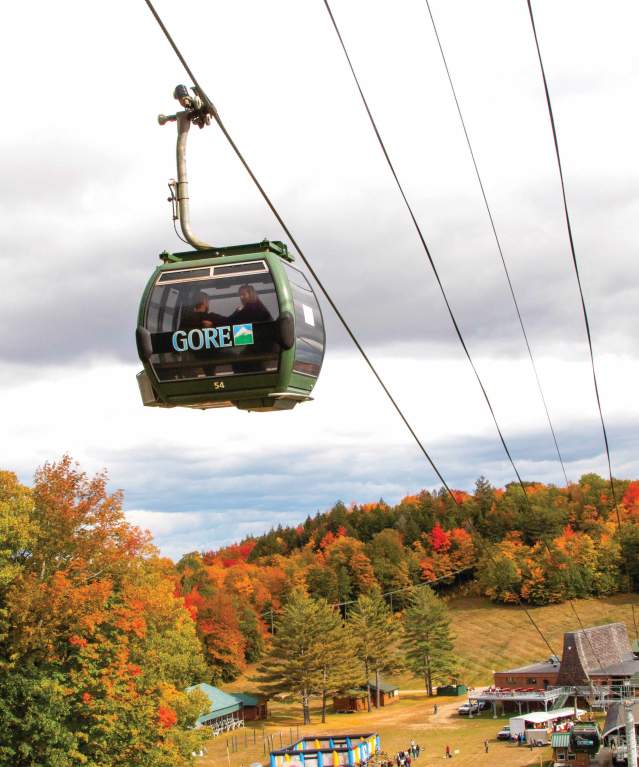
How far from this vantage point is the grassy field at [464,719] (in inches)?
2146

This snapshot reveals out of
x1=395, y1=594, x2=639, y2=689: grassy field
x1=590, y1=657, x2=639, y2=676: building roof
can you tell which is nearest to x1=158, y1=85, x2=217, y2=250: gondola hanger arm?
x1=590, y1=657, x2=639, y2=676: building roof

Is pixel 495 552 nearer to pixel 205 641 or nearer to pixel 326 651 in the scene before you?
pixel 205 641

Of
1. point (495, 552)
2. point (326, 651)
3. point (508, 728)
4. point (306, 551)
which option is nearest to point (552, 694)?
point (508, 728)

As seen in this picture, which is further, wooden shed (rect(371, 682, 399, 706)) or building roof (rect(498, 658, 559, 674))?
wooden shed (rect(371, 682, 399, 706))

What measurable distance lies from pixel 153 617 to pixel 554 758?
79.6 ft

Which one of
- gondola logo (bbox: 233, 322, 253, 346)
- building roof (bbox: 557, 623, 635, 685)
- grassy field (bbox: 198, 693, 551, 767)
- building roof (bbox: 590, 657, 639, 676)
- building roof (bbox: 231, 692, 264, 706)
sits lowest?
grassy field (bbox: 198, 693, 551, 767)

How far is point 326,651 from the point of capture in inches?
2761

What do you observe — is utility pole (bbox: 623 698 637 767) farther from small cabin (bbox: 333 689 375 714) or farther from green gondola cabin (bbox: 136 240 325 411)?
small cabin (bbox: 333 689 375 714)

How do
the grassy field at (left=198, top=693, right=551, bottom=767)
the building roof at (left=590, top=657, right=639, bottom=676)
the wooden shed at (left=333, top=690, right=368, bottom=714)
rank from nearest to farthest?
the grassy field at (left=198, top=693, right=551, bottom=767), the building roof at (left=590, top=657, right=639, bottom=676), the wooden shed at (left=333, top=690, right=368, bottom=714)

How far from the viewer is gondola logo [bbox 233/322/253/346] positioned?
1246 cm

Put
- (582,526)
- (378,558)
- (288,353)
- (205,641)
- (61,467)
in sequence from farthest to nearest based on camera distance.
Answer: (582,526), (378,558), (205,641), (61,467), (288,353)

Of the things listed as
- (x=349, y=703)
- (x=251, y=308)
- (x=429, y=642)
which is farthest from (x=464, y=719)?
(x=251, y=308)

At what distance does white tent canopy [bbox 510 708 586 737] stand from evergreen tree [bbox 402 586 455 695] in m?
19.3

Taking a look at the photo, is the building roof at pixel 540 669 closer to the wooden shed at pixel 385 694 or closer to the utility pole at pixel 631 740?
the wooden shed at pixel 385 694
